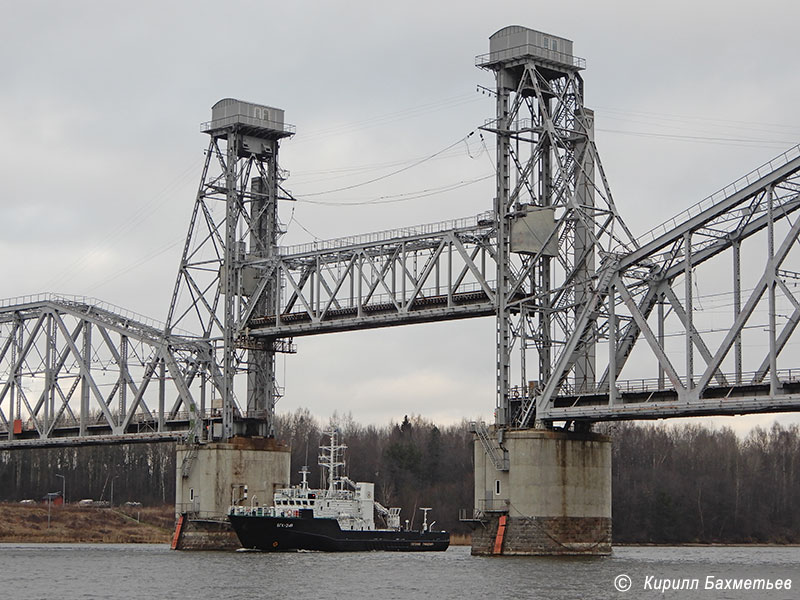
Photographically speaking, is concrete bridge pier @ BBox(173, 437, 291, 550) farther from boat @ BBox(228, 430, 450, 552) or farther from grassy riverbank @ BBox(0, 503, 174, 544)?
grassy riverbank @ BBox(0, 503, 174, 544)

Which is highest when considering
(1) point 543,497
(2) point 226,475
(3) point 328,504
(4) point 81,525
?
(2) point 226,475

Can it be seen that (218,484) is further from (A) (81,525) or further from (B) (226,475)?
(A) (81,525)

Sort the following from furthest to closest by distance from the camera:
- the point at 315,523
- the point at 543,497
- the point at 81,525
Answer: the point at 81,525 → the point at 315,523 → the point at 543,497

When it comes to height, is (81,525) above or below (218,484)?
below

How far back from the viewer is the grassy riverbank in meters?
159

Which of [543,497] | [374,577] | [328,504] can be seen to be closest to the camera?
[374,577]

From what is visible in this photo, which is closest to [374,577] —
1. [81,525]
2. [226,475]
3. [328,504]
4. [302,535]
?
[302,535]

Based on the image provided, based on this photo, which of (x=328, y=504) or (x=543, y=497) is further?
(x=328, y=504)

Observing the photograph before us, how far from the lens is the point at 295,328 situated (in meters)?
105

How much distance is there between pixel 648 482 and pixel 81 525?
62844 millimetres

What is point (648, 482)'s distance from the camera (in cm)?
17000

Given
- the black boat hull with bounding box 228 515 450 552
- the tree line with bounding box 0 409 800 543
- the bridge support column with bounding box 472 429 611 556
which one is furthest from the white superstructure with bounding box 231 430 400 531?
the tree line with bounding box 0 409 800 543

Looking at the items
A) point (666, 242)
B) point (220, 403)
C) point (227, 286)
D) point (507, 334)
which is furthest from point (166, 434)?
point (666, 242)

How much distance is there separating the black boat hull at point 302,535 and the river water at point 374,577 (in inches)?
153
